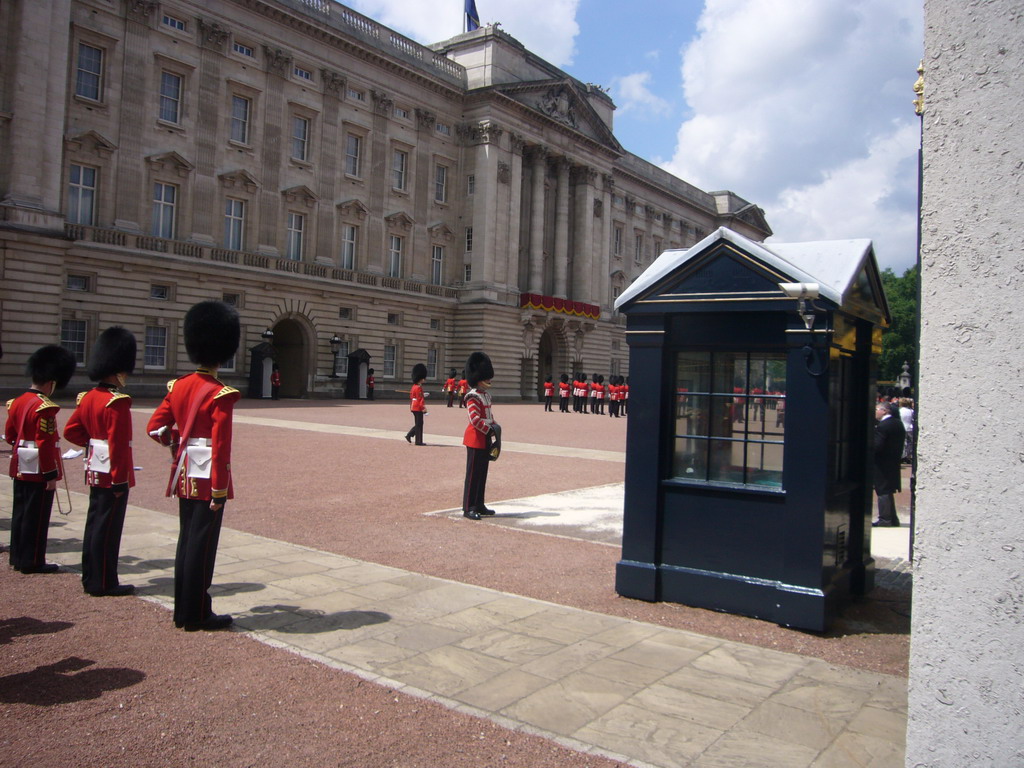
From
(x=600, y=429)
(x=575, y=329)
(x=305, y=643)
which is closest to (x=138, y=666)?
Answer: (x=305, y=643)

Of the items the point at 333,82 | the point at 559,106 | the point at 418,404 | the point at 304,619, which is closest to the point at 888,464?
the point at 304,619

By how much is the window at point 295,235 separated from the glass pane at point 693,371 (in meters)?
34.8

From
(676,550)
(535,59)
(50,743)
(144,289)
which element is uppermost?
(535,59)

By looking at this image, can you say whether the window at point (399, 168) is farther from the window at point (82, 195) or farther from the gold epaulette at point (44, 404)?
the gold epaulette at point (44, 404)

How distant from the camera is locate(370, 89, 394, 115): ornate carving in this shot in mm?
42281

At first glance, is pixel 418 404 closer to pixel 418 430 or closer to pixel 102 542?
pixel 418 430

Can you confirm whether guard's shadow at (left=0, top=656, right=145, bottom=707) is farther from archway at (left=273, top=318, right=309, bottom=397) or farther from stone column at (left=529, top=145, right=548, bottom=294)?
stone column at (left=529, top=145, right=548, bottom=294)

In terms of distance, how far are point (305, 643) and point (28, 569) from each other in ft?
10.2

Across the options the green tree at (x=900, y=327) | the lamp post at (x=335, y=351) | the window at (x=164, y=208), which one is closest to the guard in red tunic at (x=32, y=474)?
the window at (x=164, y=208)

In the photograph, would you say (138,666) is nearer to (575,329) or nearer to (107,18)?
(107,18)

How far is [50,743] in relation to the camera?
12.4ft

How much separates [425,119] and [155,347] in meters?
19.7

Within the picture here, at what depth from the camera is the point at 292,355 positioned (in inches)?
1578

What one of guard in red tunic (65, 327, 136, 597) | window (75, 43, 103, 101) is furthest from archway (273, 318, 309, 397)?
guard in red tunic (65, 327, 136, 597)
